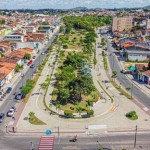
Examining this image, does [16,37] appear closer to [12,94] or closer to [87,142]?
[12,94]

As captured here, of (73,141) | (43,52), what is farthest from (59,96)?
(43,52)

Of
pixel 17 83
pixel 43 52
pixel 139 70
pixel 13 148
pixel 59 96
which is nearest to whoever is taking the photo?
pixel 13 148

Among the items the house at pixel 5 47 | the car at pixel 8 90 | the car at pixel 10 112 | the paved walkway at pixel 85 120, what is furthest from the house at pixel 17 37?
the car at pixel 10 112

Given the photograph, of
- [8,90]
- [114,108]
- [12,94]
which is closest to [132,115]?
[114,108]

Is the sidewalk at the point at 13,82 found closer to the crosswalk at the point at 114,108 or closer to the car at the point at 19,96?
the car at the point at 19,96

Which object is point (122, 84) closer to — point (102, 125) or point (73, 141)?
point (102, 125)
